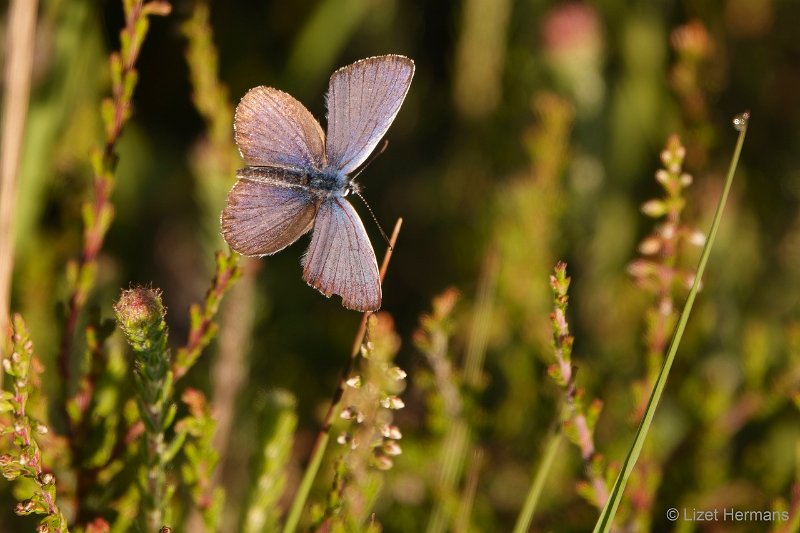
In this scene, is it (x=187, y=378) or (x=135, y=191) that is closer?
(x=187, y=378)

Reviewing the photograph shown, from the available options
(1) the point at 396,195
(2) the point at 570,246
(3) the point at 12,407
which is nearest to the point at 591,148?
(2) the point at 570,246

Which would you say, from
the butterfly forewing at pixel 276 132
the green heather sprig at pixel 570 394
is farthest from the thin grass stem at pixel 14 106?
the green heather sprig at pixel 570 394

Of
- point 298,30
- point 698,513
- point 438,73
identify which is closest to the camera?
point 698,513

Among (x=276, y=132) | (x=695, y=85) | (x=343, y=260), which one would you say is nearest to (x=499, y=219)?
(x=695, y=85)

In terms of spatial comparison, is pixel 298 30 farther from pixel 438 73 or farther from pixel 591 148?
pixel 591 148

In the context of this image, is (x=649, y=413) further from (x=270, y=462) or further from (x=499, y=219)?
(x=499, y=219)

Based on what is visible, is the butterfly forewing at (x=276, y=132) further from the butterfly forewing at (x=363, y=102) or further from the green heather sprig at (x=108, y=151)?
the green heather sprig at (x=108, y=151)

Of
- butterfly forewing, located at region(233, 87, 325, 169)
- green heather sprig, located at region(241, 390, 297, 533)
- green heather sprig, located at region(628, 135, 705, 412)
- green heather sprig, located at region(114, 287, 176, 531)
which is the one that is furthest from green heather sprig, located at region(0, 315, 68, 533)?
green heather sprig, located at region(628, 135, 705, 412)
